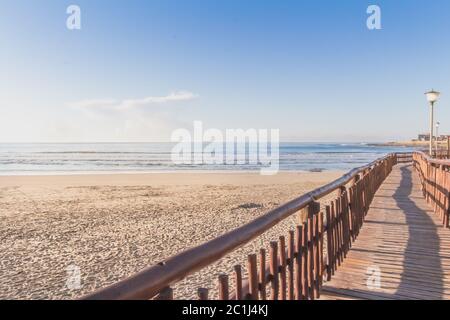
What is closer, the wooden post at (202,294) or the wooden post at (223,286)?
the wooden post at (202,294)

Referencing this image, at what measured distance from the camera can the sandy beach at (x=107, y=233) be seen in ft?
21.9

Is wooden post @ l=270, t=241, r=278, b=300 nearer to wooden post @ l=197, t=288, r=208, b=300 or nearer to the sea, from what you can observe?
wooden post @ l=197, t=288, r=208, b=300

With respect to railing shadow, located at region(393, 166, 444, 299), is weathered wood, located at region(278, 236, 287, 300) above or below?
above

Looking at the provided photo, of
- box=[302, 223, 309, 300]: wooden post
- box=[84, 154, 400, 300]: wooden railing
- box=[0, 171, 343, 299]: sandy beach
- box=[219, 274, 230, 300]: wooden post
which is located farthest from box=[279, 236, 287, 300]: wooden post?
box=[0, 171, 343, 299]: sandy beach

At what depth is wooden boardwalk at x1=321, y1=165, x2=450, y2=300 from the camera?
3.84 metres

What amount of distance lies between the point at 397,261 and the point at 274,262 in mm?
3107

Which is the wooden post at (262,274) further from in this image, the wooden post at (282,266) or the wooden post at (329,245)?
the wooden post at (329,245)

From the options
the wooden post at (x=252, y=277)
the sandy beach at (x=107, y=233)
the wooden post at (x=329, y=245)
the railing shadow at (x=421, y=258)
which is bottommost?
the sandy beach at (x=107, y=233)

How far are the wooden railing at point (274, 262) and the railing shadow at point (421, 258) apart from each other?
77 centimetres

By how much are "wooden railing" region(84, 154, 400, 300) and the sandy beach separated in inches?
94.2

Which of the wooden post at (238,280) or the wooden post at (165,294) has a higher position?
the wooden post at (165,294)

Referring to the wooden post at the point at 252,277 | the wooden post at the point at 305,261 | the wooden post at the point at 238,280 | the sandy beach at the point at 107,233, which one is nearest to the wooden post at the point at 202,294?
the wooden post at the point at 238,280

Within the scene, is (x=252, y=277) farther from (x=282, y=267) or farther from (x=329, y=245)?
(x=329, y=245)
